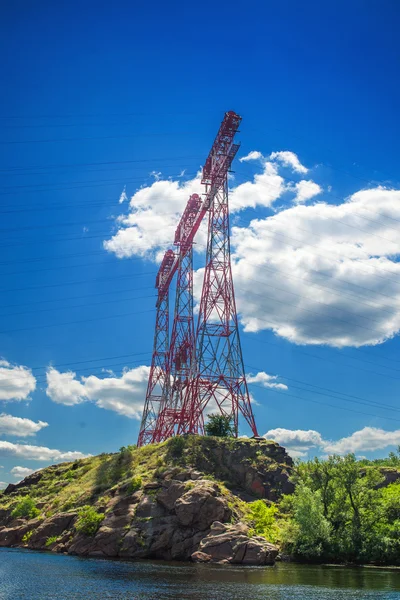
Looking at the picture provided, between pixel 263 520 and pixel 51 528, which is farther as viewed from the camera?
pixel 51 528

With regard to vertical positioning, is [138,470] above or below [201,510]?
above

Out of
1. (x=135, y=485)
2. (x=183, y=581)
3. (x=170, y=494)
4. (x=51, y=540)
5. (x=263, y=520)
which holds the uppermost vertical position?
(x=135, y=485)

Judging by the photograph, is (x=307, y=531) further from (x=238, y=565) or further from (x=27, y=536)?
(x=27, y=536)

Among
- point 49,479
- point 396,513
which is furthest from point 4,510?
point 396,513

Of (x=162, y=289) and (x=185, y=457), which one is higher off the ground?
(x=162, y=289)

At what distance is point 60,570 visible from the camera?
→ 3569 cm

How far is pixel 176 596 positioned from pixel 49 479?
177 ft

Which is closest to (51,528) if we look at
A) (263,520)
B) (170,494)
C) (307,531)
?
(170,494)

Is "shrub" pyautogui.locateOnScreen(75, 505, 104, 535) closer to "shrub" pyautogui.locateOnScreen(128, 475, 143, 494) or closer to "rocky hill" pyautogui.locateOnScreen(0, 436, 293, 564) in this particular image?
"rocky hill" pyautogui.locateOnScreen(0, 436, 293, 564)

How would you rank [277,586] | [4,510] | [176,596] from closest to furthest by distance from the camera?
1. [176,596]
2. [277,586]
3. [4,510]

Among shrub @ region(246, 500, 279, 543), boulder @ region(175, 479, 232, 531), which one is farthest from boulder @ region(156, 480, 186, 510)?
shrub @ region(246, 500, 279, 543)

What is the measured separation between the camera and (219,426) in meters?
61.6

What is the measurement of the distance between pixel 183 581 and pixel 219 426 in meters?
30.9

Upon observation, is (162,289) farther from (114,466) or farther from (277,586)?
(277,586)
